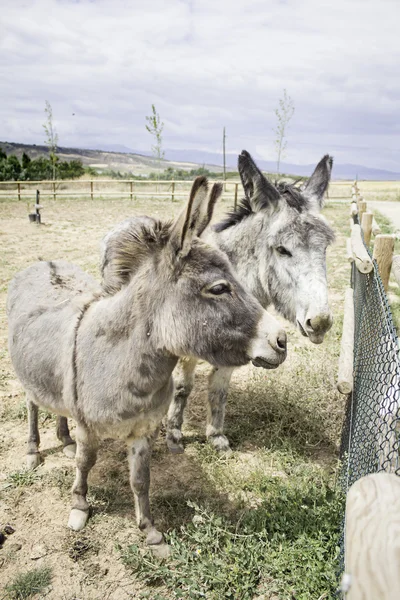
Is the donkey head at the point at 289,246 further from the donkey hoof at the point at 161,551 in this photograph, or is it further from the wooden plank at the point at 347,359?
the donkey hoof at the point at 161,551

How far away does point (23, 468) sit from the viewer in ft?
12.0

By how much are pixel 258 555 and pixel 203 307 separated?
5.19ft

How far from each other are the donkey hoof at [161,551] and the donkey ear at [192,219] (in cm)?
202

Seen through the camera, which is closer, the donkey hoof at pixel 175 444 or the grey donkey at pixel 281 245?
the grey donkey at pixel 281 245

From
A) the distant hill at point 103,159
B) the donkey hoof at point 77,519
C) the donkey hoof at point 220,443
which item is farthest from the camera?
the distant hill at point 103,159

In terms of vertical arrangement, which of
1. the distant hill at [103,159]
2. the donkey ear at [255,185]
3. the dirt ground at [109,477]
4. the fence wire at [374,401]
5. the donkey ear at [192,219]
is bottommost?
the dirt ground at [109,477]

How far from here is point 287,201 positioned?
3.48 metres

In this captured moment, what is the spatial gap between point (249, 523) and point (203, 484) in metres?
0.74

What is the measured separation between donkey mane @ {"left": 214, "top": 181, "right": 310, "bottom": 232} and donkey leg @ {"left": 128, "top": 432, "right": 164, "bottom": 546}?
1998 mm

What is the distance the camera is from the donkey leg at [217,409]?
158 inches

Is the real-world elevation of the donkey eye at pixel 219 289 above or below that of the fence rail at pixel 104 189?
below

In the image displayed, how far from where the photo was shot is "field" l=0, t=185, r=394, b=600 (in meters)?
2.54

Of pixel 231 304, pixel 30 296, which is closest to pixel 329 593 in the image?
pixel 231 304

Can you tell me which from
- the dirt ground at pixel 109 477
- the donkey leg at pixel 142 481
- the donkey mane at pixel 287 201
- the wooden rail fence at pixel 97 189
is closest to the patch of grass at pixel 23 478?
the dirt ground at pixel 109 477
